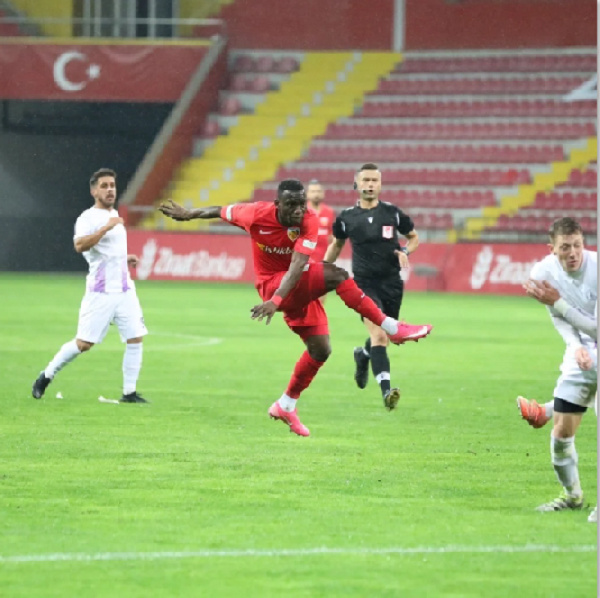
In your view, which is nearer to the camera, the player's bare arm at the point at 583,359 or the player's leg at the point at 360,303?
the player's bare arm at the point at 583,359

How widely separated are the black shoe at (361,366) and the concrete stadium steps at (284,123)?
23.1m

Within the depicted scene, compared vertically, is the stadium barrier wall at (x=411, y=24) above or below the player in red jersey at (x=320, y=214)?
above

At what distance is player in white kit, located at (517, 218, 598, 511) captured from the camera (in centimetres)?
768

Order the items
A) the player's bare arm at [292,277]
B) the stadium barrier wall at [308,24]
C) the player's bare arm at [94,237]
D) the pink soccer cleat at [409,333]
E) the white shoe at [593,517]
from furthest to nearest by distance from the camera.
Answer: the stadium barrier wall at [308,24] → the player's bare arm at [94,237] → the pink soccer cleat at [409,333] → the player's bare arm at [292,277] → the white shoe at [593,517]

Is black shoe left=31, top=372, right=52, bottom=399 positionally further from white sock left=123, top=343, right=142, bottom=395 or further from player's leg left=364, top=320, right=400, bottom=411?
player's leg left=364, top=320, right=400, bottom=411

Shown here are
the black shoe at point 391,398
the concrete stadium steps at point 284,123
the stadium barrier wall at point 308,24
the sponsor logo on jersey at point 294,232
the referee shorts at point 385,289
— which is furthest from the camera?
the stadium barrier wall at point 308,24

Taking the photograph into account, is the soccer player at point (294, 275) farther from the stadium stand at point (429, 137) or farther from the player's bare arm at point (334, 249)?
the stadium stand at point (429, 137)

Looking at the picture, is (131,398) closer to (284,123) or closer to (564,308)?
(564,308)

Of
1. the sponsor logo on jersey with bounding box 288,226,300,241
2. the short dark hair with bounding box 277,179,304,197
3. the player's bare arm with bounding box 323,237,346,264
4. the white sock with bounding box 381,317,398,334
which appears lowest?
the white sock with bounding box 381,317,398,334

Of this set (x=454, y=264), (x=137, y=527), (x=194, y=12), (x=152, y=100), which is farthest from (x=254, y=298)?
(x=137, y=527)

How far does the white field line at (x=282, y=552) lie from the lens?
691cm

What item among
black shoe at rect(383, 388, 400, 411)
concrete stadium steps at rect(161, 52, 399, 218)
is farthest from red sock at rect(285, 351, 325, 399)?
concrete stadium steps at rect(161, 52, 399, 218)

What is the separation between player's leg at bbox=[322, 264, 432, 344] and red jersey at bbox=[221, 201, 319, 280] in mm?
272

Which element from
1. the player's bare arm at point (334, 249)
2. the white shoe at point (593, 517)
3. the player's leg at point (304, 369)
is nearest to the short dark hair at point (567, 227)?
the white shoe at point (593, 517)
